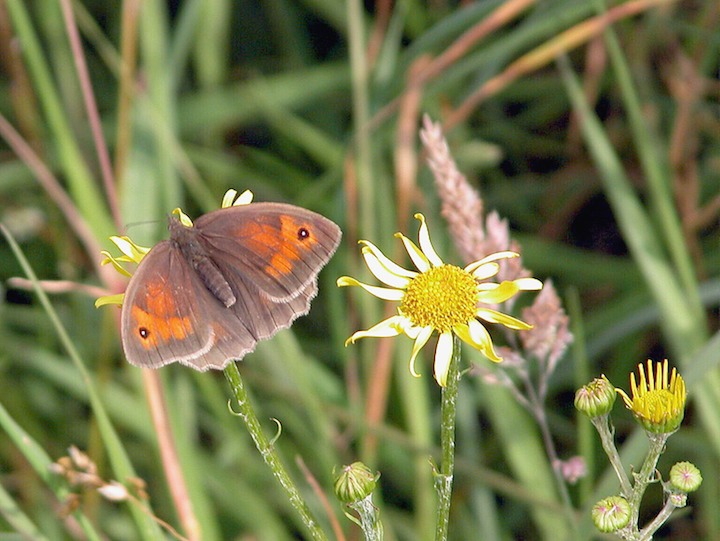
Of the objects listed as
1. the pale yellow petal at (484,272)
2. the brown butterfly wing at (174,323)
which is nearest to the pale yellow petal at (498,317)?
the pale yellow petal at (484,272)

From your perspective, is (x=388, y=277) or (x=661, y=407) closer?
(x=661, y=407)

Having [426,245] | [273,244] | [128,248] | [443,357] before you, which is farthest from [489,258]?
[128,248]

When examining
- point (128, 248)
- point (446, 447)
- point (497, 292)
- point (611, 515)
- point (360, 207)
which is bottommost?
point (360, 207)

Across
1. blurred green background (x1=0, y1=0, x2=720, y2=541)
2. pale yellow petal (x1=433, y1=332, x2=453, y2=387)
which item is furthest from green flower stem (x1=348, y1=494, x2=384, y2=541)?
blurred green background (x1=0, y1=0, x2=720, y2=541)

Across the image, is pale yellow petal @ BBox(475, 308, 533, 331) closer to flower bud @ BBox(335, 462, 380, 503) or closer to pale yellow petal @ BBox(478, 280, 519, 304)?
pale yellow petal @ BBox(478, 280, 519, 304)

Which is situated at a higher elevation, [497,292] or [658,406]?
[497,292]

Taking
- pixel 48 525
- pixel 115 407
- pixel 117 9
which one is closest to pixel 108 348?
pixel 115 407

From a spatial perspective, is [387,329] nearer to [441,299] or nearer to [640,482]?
[441,299]

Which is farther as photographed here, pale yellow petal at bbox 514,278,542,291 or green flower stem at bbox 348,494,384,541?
pale yellow petal at bbox 514,278,542,291

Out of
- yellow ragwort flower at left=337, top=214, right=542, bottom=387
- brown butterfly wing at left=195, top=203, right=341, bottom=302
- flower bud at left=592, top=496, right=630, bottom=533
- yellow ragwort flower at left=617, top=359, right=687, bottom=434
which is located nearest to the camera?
flower bud at left=592, top=496, right=630, bottom=533
